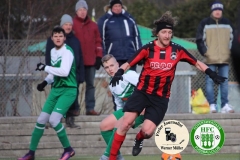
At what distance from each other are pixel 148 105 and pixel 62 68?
1836 mm

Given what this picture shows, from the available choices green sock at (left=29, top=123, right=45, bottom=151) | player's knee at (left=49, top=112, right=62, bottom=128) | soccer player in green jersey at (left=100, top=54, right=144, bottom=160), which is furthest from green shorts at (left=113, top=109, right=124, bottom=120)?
green sock at (left=29, top=123, right=45, bottom=151)

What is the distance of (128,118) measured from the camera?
10023 mm

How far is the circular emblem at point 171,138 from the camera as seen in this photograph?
431 inches

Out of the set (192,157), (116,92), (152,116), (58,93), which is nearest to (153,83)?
(152,116)

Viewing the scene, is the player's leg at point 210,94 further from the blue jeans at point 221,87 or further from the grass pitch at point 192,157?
the grass pitch at point 192,157

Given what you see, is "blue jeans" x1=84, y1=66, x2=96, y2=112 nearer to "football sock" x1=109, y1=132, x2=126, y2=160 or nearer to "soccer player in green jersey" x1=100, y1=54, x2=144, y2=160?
"soccer player in green jersey" x1=100, y1=54, x2=144, y2=160

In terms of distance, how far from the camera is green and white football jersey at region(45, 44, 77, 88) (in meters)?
11.4

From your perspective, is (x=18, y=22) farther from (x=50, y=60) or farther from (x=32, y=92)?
(x=50, y=60)

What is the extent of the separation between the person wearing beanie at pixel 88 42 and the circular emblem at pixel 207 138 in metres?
2.40

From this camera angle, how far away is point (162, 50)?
33.0 ft

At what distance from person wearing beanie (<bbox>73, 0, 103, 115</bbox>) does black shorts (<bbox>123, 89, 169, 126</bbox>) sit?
3888 mm

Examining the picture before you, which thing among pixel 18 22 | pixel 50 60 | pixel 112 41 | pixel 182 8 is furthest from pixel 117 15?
pixel 182 8

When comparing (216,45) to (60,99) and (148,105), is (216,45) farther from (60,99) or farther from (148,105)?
(148,105)

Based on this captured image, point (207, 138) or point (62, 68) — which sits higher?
point (62, 68)
